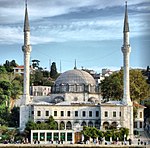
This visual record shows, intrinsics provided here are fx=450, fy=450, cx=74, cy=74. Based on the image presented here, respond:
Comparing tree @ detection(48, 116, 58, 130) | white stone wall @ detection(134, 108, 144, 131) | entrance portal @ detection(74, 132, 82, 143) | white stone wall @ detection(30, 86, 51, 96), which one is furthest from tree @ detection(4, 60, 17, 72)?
→ entrance portal @ detection(74, 132, 82, 143)

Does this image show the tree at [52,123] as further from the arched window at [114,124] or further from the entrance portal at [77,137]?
the arched window at [114,124]

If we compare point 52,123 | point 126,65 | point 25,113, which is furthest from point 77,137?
point 126,65

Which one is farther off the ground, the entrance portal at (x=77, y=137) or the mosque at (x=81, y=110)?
the mosque at (x=81, y=110)

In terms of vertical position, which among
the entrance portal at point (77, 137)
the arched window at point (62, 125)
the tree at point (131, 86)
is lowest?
the entrance portal at point (77, 137)

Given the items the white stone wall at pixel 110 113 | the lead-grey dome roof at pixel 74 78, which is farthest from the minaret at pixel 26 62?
the white stone wall at pixel 110 113

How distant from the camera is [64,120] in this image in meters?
23.9

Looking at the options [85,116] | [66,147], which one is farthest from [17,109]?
[66,147]

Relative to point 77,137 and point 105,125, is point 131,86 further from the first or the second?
point 77,137

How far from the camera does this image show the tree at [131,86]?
27.7m

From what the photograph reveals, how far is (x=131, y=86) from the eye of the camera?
90.3 feet

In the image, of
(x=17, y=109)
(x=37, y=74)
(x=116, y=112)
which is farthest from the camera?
(x=37, y=74)

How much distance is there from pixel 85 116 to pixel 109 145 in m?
4.84

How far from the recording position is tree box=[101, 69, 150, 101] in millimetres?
27688

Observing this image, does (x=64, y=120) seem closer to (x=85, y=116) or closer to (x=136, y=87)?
(x=85, y=116)
